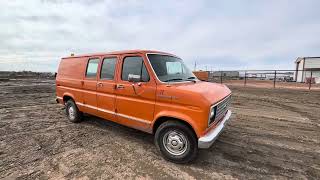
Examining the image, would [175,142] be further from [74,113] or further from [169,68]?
[74,113]

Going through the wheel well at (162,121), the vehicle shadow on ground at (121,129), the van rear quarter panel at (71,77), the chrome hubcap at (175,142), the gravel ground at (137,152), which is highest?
the van rear quarter panel at (71,77)

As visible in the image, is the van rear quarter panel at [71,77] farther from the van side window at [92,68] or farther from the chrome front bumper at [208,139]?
the chrome front bumper at [208,139]

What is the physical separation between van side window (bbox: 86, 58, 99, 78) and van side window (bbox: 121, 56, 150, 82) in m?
1.22

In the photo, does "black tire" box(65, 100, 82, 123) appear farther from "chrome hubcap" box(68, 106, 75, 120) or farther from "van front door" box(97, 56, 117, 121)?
"van front door" box(97, 56, 117, 121)

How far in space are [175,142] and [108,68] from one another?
266cm

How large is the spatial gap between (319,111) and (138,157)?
341 inches

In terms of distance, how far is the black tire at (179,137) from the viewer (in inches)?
164

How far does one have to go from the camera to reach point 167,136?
14.6 ft

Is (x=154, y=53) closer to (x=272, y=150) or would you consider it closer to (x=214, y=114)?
(x=214, y=114)

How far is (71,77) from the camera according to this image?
702cm

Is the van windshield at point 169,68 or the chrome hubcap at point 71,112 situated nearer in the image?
the van windshield at point 169,68

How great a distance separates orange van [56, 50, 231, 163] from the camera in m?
4.05

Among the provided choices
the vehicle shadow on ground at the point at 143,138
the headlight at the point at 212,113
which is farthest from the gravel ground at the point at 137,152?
the headlight at the point at 212,113

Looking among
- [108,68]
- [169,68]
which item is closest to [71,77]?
[108,68]
